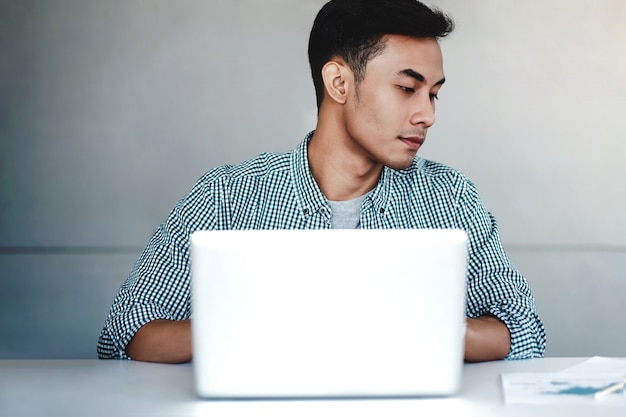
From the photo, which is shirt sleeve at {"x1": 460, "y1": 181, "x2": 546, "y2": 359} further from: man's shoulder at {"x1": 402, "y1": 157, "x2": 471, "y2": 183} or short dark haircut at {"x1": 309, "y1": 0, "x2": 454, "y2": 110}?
short dark haircut at {"x1": 309, "y1": 0, "x2": 454, "y2": 110}

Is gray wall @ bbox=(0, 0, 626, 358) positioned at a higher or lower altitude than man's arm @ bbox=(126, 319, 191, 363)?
higher

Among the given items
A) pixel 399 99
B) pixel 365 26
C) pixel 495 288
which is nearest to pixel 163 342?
pixel 495 288

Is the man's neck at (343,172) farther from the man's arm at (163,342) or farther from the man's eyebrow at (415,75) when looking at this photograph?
the man's arm at (163,342)

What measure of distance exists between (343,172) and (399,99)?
10.3 inches

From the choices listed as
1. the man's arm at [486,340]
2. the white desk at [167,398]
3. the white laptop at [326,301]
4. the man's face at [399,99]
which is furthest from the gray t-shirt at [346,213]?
the white laptop at [326,301]

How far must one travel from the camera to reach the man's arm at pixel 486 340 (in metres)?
1.83

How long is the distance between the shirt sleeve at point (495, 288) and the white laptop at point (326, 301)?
2.26 ft

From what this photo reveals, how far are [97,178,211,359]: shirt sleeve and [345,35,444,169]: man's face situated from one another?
19.2 inches

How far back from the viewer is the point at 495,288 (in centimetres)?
217

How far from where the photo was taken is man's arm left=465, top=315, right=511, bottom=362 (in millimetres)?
1833
